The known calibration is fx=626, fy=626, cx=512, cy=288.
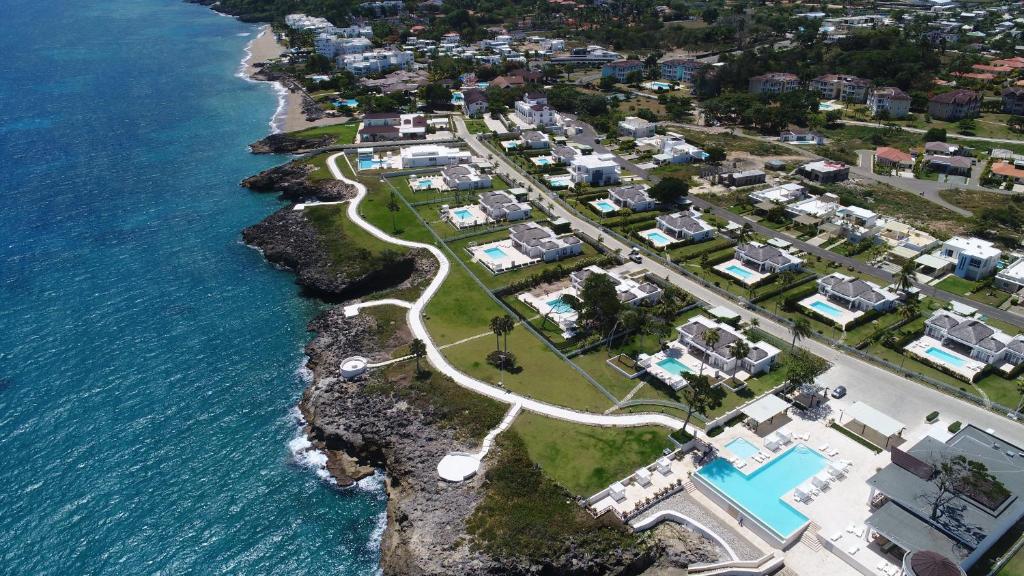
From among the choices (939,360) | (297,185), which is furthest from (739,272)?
(297,185)

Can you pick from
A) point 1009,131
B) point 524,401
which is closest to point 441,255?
point 524,401

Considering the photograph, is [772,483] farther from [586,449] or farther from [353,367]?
[353,367]

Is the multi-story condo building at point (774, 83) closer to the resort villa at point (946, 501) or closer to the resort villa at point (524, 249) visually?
the resort villa at point (524, 249)

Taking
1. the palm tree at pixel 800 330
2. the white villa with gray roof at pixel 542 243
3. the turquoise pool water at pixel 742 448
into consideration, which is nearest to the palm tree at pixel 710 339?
the palm tree at pixel 800 330

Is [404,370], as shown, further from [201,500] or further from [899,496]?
[899,496]

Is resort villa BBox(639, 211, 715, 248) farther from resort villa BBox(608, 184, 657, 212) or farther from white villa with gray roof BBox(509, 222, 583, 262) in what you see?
white villa with gray roof BBox(509, 222, 583, 262)

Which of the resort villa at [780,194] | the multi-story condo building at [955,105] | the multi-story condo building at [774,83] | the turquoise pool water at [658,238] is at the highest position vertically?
the multi-story condo building at [774,83]
